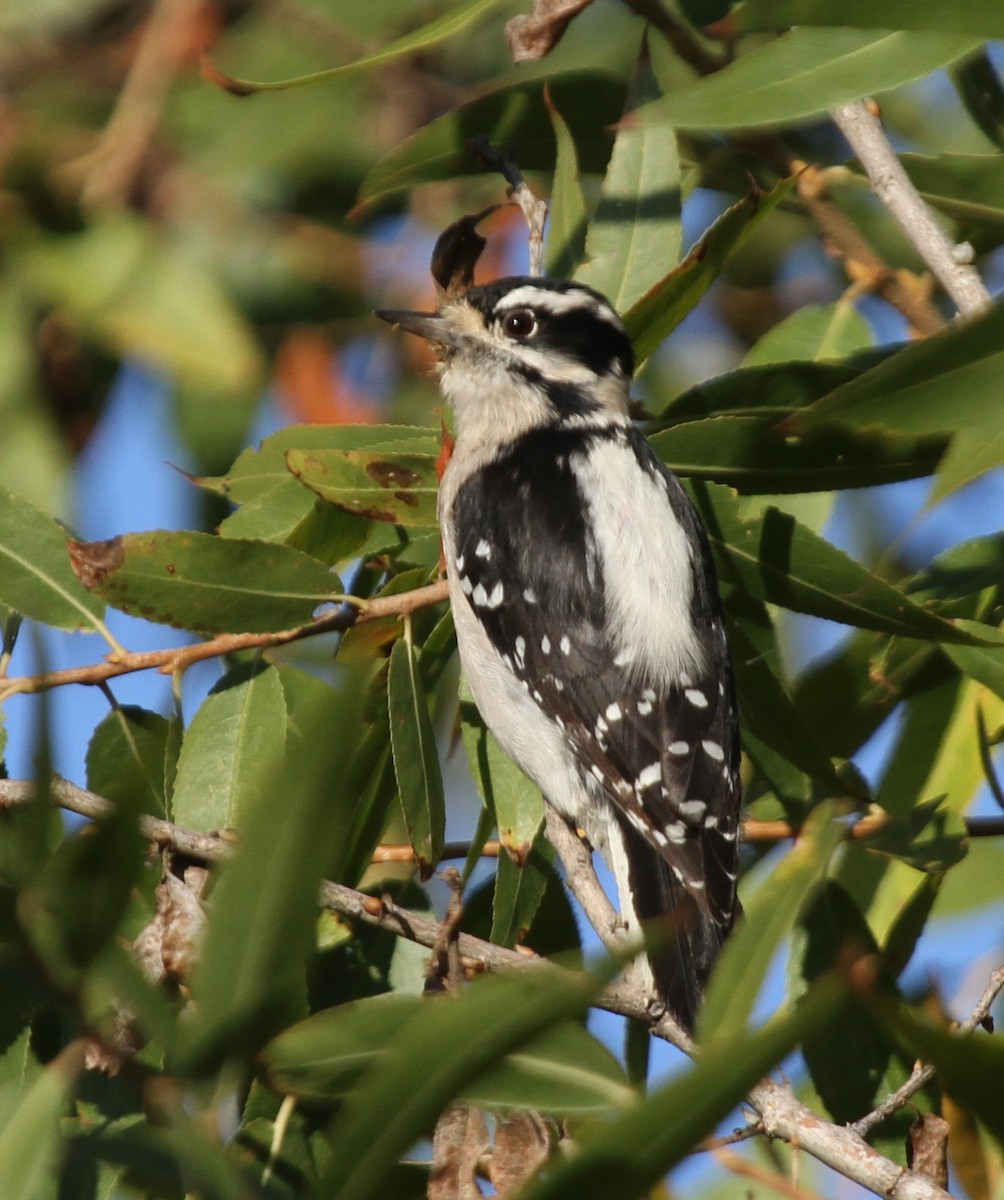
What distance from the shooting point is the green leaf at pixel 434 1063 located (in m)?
1.23

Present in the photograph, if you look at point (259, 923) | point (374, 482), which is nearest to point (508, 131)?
point (374, 482)

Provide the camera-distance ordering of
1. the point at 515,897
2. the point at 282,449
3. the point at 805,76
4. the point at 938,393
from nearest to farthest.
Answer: the point at 938,393
the point at 805,76
the point at 515,897
the point at 282,449

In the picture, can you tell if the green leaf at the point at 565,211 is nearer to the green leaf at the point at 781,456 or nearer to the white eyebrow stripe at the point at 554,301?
the white eyebrow stripe at the point at 554,301

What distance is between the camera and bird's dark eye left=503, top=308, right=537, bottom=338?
12.5ft

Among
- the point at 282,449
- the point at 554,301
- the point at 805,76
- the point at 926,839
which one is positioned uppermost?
the point at 805,76

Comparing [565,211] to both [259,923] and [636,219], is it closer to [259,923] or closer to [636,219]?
[636,219]

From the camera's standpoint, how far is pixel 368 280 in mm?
4293

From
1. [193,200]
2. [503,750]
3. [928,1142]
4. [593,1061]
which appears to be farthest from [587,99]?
[593,1061]

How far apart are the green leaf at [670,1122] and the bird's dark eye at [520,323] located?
2735mm

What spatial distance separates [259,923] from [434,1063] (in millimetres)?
186

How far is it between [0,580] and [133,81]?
74.9 inches

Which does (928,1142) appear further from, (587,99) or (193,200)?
(193,200)

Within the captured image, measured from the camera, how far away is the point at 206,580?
9.23 feet

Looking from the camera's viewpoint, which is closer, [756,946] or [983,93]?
[756,946]
